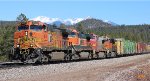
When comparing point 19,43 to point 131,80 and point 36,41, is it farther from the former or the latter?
point 131,80

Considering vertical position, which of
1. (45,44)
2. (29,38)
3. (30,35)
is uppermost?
(30,35)

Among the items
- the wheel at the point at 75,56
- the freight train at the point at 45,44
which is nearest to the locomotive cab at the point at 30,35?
the freight train at the point at 45,44

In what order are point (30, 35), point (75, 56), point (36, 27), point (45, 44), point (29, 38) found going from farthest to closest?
1. point (75, 56)
2. point (45, 44)
3. point (36, 27)
4. point (30, 35)
5. point (29, 38)

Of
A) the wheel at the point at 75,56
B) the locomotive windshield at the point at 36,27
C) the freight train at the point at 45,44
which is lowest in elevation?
the wheel at the point at 75,56

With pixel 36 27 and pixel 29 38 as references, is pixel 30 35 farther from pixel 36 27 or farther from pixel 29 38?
pixel 36 27

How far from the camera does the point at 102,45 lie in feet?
154

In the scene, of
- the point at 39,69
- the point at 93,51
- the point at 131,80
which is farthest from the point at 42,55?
the point at 93,51

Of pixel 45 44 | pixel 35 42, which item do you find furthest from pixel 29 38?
pixel 45 44

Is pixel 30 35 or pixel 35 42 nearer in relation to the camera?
pixel 35 42

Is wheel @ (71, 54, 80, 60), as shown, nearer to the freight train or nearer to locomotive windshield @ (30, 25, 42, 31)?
the freight train

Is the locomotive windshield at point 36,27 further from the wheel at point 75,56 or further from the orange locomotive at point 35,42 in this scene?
the wheel at point 75,56

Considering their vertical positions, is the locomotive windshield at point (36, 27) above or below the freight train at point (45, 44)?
above

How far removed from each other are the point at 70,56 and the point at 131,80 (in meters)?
17.1

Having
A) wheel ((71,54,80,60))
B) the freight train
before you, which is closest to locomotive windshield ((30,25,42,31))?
the freight train
